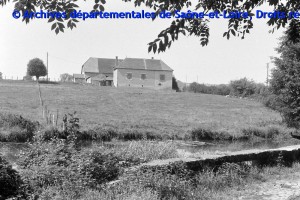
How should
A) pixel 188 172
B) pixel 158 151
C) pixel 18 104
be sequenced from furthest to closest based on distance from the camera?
1. pixel 18 104
2. pixel 158 151
3. pixel 188 172

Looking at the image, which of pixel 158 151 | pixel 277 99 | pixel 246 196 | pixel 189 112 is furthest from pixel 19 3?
pixel 189 112

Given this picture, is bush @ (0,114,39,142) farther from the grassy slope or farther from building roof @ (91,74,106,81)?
building roof @ (91,74,106,81)

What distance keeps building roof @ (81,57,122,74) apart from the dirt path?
73897 millimetres

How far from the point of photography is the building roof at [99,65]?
8138cm

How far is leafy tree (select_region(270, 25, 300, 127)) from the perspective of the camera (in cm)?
2855

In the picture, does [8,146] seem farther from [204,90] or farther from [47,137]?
[204,90]

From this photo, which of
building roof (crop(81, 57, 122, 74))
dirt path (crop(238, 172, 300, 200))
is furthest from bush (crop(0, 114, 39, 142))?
building roof (crop(81, 57, 122, 74))

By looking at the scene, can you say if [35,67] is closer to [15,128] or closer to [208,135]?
[15,128]

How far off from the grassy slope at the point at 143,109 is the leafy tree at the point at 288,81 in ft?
8.58

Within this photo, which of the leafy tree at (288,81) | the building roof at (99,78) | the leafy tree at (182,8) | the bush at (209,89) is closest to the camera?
the leafy tree at (182,8)

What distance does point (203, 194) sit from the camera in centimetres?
696

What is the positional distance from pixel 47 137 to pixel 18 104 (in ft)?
46.6

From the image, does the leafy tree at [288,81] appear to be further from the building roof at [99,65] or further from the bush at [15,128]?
the building roof at [99,65]

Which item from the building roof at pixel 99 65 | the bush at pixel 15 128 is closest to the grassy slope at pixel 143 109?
the bush at pixel 15 128
